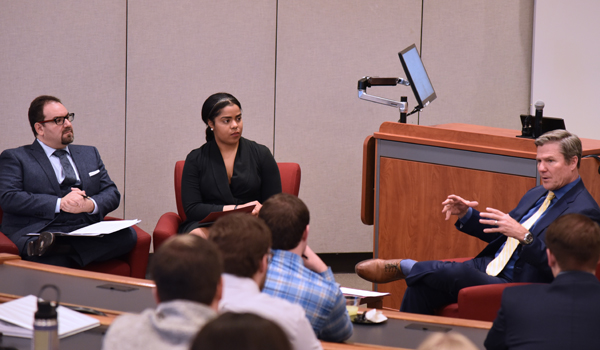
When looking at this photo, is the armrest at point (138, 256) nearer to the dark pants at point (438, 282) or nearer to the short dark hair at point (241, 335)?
the dark pants at point (438, 282)

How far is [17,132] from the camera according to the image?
4.94 meters

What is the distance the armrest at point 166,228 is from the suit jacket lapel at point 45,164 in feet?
1.96

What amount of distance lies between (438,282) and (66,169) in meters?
2.23

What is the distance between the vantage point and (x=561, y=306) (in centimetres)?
186

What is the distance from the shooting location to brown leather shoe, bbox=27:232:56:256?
11.3ft

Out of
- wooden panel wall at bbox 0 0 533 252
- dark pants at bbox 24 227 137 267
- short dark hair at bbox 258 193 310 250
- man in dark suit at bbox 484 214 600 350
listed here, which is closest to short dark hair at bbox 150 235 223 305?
short dark hair at bbox 258 193 310 250

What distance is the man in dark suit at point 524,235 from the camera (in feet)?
9.64

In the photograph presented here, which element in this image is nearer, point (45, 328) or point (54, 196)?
point (45, 328)

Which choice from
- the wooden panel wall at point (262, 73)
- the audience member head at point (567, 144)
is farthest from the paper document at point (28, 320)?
the wooden panel wall at point (262, 73)

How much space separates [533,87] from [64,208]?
3.82 m

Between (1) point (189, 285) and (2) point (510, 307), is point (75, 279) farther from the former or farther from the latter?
(2) point (510, 307)

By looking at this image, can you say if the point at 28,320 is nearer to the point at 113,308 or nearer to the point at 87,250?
the point at 113,308

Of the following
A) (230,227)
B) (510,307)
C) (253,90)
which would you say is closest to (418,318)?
(510,307)

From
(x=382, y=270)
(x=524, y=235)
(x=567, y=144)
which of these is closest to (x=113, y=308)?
(x=382, y=270)
